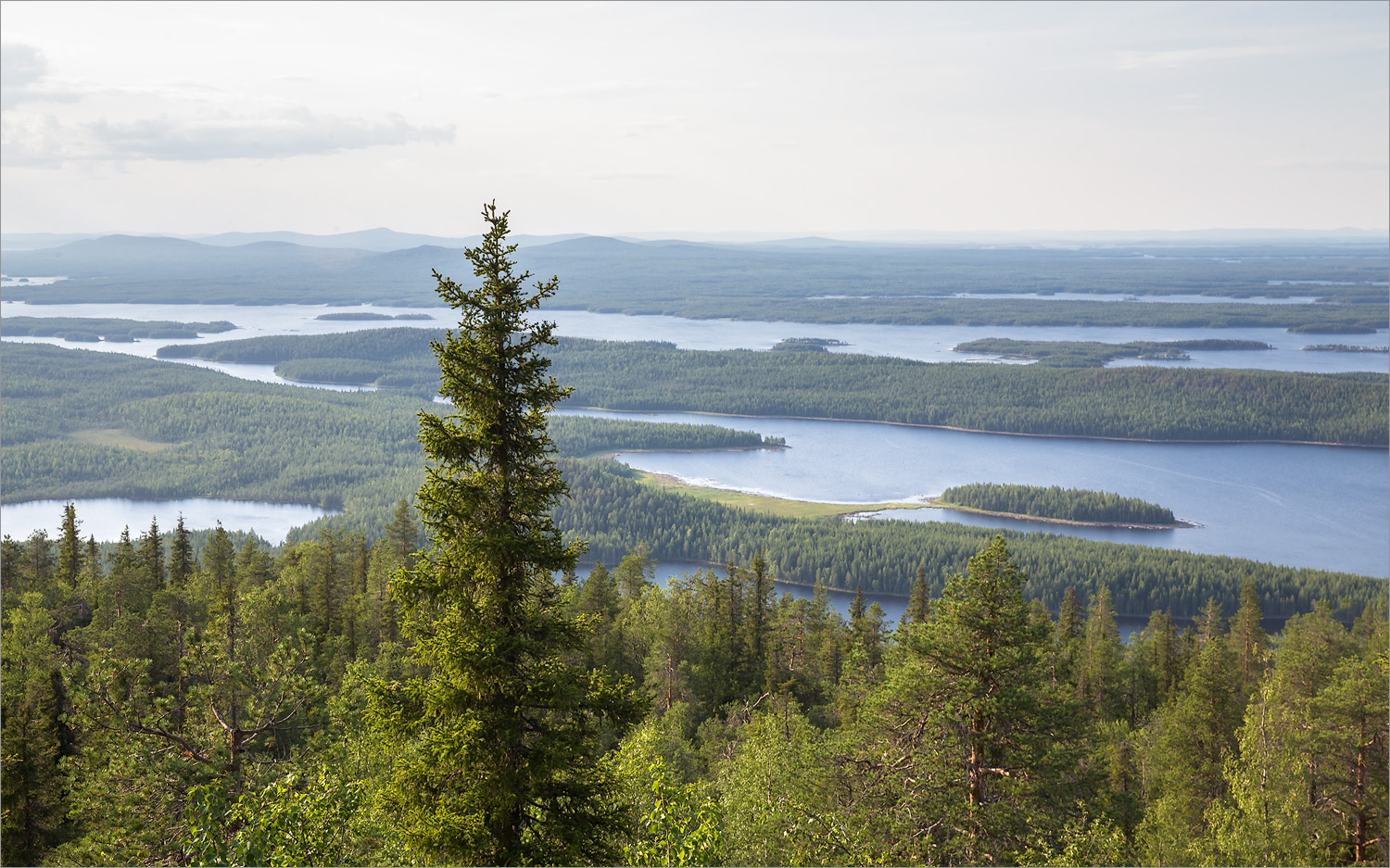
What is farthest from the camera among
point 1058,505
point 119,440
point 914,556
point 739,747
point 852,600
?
point 119,440

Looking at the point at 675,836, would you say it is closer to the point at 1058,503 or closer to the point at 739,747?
the point at 739,747

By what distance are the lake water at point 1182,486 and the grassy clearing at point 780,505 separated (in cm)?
278

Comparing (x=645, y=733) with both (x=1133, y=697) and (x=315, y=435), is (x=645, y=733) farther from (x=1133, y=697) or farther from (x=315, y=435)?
(x=315, y=435)

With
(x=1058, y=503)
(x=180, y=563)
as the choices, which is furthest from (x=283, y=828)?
(x=1058, y=503)

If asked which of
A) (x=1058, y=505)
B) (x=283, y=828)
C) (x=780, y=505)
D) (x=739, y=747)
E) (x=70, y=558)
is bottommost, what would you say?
(x=1058, y=505)

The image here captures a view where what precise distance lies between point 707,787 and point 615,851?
9169 millimetres

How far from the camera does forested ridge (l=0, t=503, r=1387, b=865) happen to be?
58.1 ft

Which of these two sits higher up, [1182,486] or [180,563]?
[180,563]

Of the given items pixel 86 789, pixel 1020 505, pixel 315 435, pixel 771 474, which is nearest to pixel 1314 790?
pixel 86 789

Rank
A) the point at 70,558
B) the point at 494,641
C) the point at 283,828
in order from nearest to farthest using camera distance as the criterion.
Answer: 1. the point at 494,641
2. the point at 283,828
3. the point at 70,558

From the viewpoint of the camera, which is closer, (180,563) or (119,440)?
(180,563)

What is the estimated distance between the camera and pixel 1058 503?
15300 cm

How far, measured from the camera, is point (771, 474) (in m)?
180

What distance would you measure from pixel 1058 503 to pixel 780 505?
141ft
